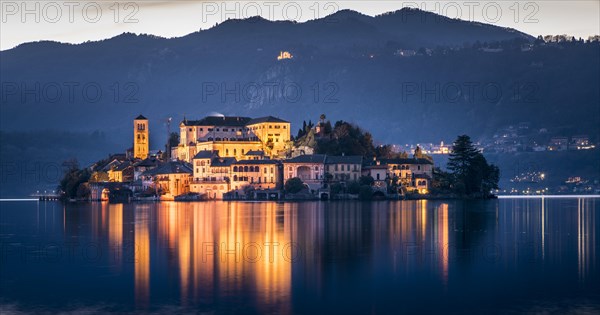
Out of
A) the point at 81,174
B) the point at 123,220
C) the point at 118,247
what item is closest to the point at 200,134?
the point at 81,174

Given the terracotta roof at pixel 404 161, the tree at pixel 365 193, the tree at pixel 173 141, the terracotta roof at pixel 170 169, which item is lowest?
the tree at pixel 365 193

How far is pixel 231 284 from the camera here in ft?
103

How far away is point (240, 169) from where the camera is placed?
10825 centimetres

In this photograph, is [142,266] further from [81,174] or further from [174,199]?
[81,174]

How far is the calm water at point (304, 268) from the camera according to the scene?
92.9 feet

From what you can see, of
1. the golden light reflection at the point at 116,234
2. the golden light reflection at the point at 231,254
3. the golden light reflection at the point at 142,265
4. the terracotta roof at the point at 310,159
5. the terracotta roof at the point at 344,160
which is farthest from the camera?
the terracotta roof at the point at 344,160

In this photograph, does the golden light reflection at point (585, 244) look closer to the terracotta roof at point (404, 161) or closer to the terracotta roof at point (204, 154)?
the terracotta roof at point (404, 161)

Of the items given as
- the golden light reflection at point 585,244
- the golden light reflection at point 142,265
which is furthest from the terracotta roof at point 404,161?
the golden light reflection at point 142,265

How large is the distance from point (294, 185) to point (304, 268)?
2775 inches

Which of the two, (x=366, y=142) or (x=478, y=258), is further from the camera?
A: (x=366, y=142)

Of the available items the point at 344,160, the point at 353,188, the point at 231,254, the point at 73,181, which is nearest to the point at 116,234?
the point at 231,254

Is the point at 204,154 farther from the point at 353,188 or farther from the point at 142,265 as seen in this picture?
the point at 142,265

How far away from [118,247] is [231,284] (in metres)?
14.0

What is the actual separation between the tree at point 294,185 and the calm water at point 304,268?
4655cm
